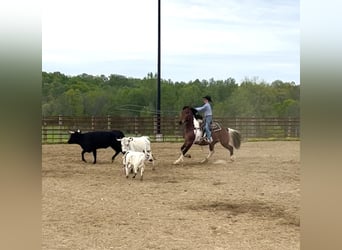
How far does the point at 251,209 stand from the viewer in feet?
10.5

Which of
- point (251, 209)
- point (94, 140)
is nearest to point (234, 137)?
point (94, 140)

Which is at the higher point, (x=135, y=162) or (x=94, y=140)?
(x=94, y=140)

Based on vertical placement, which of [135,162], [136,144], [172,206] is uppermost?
[136,144]

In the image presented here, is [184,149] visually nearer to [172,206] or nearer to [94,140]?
[94,140]

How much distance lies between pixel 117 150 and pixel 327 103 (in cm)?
562

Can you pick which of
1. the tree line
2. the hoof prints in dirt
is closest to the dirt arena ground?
the hoof prints in dirt

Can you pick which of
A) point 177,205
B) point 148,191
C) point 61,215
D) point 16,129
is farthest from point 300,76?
point 148,191

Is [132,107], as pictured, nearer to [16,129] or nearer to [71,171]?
[71,171]

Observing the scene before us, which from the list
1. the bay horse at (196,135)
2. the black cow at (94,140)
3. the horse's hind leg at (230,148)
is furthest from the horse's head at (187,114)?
the black cow at (94,140)

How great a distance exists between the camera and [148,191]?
388 centimetres

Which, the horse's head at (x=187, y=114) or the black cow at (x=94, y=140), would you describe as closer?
the horse's head at (x=187, y=114)

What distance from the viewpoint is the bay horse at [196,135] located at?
5672 millimetres

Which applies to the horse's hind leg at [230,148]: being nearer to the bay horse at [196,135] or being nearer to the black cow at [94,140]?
the bay horse at [196,135]

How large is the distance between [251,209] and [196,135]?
2.75 metres
